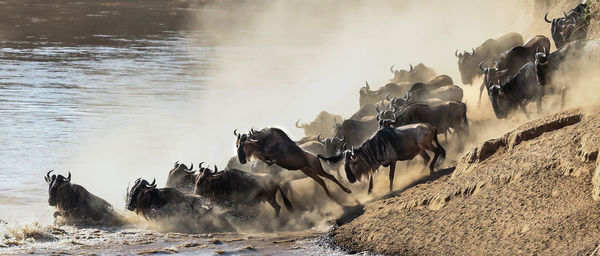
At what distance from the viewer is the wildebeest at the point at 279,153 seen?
13.3 metres

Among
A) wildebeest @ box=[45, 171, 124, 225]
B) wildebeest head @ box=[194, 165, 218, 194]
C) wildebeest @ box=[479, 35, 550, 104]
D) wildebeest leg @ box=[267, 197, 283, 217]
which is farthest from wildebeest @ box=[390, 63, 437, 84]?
wildebeest @ box=[45, 171, 124, 225]

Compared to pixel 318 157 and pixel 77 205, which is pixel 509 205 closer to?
pixel 318 157

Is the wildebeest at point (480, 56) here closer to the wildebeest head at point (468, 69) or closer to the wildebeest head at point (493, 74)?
the wildebeest head at point (468, 69)

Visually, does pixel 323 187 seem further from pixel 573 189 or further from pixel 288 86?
pixel 288 86

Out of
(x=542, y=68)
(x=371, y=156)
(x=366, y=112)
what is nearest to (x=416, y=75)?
(x=366, y=112)

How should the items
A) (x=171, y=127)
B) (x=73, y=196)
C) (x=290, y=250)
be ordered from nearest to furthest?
(x=290, y=250) < (x=73, y=196) < (x=171, y=127)

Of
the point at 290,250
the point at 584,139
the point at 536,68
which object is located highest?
the point at 536,68

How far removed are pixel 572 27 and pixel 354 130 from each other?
4810 millimetres

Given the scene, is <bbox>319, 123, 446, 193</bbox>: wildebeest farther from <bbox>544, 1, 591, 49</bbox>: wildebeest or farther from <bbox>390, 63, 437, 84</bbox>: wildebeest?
<bbox>390, 63, 437, 84</bbox>: wildebeest

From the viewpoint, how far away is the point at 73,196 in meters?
13.9

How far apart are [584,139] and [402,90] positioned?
8.25 metres

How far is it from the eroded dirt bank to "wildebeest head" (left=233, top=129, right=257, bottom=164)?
194 centimetres

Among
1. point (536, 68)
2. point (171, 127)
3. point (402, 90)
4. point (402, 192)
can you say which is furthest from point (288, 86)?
point (402, 192)

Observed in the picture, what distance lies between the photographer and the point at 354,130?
15.2 m
